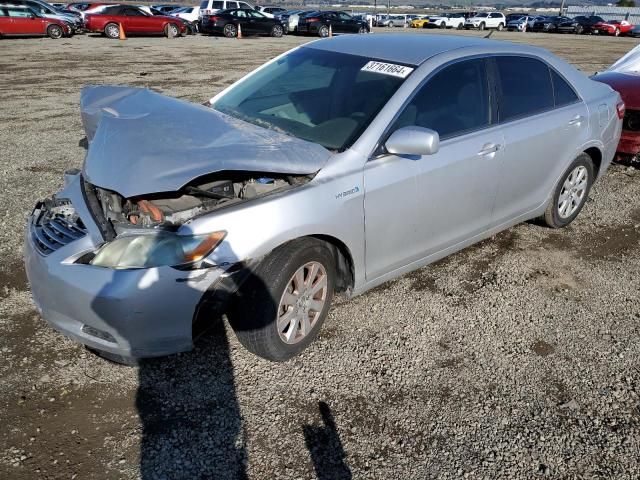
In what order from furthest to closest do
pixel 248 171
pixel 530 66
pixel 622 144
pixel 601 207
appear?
pixel 622 144 → pixel 601 207 → pixel 530 66 → pixel 248 171

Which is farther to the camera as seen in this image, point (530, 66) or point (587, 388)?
point (530, 66)

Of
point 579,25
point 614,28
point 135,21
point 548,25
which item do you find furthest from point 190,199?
point 548,25

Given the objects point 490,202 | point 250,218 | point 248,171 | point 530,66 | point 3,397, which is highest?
point 530,66

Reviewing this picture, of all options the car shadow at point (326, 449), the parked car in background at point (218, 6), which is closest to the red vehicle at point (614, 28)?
the parked car in background at point (218, 6)

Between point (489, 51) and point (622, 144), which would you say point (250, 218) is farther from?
point (622, 144)

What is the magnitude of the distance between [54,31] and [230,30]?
26.6ft

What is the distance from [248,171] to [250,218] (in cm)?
24

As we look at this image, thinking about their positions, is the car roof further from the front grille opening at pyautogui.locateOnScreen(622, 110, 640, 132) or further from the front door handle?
the front grille opening at pyautogui.locateOnScreen(622, 110, 640, 132)

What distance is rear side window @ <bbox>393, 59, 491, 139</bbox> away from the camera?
3.25 meters

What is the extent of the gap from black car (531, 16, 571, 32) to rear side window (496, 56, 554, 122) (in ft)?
141

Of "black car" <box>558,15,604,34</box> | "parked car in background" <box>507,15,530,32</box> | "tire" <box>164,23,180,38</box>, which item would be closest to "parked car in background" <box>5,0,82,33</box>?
"tire" <box>164,23,180,38</box>

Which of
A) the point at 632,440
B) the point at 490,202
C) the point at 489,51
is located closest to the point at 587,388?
the point at 632,440

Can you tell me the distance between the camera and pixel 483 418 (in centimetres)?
266

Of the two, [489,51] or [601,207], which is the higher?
[489,51]
